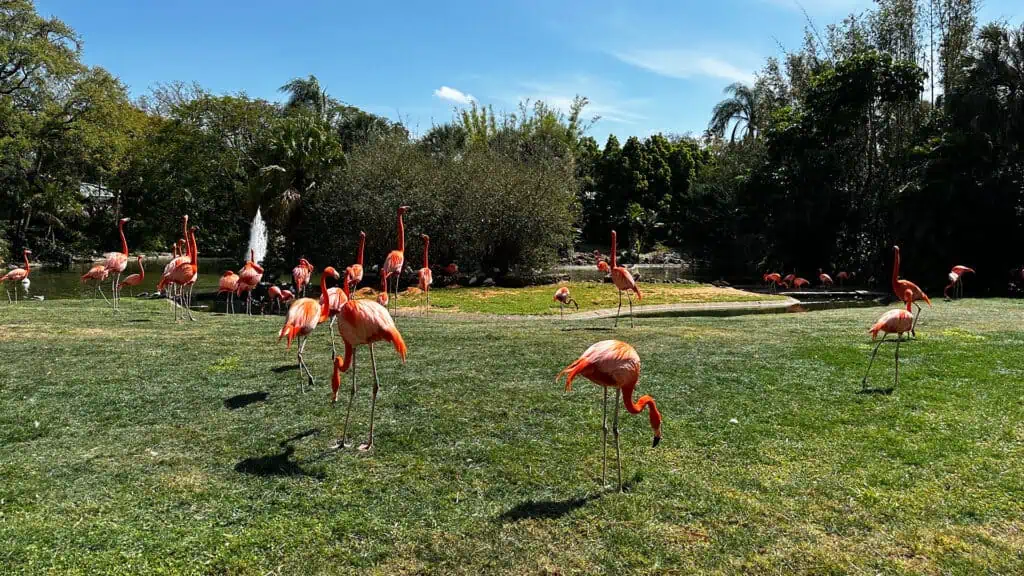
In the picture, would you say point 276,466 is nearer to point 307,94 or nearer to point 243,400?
point 243,400

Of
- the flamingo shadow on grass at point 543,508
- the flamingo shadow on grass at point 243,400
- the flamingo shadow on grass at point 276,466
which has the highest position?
the flamingo shadow on grass at point 243,400

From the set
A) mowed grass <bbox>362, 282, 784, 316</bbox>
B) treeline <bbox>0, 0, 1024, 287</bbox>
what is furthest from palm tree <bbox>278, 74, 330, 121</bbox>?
mowed grass <bbox>362, 282, 784, 316</bbox>

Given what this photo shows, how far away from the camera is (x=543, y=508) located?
3637mm

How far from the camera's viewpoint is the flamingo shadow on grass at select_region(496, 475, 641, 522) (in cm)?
353

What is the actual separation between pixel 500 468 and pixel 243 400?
2.65 metres

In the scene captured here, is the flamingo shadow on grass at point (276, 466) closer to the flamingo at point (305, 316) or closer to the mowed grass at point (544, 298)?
the flamingo at point (305, 316)

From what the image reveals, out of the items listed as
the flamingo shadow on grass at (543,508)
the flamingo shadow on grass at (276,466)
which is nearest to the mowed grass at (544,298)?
the flamingo shadow on grass at (276,466)

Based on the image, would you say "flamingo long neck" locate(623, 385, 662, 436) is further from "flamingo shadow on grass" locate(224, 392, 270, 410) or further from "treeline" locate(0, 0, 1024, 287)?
"treeline" locate(0, 0, 1024, 287)

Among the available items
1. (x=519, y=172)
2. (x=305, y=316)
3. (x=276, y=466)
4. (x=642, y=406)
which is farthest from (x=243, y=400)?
(x=519, y=172)

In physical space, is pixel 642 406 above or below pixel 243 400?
above

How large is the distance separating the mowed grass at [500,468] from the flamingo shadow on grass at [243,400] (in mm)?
26

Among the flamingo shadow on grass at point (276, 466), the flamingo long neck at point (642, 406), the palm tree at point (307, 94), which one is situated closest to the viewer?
the flamingo long neck at point (642, 406)

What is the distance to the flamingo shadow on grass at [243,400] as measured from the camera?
17.6 feet

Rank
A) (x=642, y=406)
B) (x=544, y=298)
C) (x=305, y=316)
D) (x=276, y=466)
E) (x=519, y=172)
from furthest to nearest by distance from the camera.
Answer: (x=519, y=172) < (x=544, y=298) < (x=305, y=316) < (x=276, y=466) < (x=642, y=406)
